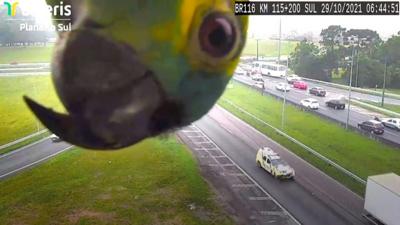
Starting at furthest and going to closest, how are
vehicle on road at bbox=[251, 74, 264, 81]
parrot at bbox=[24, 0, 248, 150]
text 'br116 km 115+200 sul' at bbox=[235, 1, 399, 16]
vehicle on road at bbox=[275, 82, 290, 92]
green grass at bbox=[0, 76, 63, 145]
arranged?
vehicle on road at bbox=[275, 82, 290, 92], vehicle on road at bbox=[251, 74, 264, 81], green grass at bbox=[0, 76, 63, 145], text 'br116 km 115+200 sul' at bbox=[235, 1, 399, 16], parrot at bbox=[24, 0, 248, 150]

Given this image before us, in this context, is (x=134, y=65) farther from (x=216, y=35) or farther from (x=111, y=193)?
(x=111, y=193)

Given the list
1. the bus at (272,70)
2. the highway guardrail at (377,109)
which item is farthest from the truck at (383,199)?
the bus at (272,70)

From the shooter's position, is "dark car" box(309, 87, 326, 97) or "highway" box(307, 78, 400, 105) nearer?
"highway" box(307, 78, 400, 105)

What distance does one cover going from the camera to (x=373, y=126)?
2639 mm

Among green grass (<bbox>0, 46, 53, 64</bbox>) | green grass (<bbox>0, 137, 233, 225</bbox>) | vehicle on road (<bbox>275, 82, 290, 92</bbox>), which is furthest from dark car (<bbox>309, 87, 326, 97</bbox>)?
green grass (<bbox>0, 46, 53, 64</bbox>)

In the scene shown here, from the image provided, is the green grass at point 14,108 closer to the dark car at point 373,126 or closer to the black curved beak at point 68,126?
the black curved beak at point 68,126

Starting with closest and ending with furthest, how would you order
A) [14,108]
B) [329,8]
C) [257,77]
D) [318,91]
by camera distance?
[329,8] < [14,108] < [257,77] < [318,91]

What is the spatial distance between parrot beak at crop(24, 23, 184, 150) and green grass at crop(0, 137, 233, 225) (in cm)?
171

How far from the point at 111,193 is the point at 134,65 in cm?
205

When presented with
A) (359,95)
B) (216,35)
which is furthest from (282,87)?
(216,35)

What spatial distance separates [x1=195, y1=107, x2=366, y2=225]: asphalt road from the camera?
2678 mm

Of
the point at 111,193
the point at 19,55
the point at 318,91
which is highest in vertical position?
the point at 19,55

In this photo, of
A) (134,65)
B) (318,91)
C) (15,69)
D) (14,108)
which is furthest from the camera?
(318,91)

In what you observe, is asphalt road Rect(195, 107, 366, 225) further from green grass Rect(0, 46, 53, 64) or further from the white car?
green grass Rect(0, 46, 53, 64)
